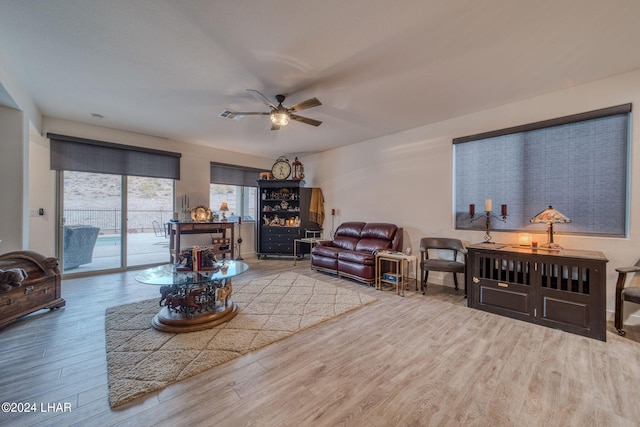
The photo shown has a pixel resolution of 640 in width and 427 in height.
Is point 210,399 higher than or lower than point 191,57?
lower

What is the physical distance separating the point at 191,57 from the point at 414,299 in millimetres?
3930

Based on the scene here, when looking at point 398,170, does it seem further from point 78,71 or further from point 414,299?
point 78,71

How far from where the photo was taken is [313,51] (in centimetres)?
238

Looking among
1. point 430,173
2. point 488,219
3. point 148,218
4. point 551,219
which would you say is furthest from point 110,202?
point 551,219

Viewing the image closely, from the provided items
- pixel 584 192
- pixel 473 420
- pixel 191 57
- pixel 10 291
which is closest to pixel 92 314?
pixel 10 291

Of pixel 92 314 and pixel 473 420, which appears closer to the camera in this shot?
pixel 473 420

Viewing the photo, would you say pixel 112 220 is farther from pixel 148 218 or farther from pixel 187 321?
pixel 187 321

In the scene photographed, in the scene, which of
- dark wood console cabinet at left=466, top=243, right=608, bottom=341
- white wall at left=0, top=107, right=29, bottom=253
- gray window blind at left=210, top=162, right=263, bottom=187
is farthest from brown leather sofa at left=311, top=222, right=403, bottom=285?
white wall at left=0, top=107, right=29, bottom=253

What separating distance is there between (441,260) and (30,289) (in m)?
5.15

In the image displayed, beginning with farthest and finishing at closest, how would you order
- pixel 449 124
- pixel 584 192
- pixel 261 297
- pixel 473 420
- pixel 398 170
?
pixel 398 170, pixel 449 124, pixel 261 297, pixel 584 192, pixel 473 420

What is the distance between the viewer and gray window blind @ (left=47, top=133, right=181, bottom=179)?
14.0 ft

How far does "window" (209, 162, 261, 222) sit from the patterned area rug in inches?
124

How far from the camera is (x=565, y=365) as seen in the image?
2016 millimetres

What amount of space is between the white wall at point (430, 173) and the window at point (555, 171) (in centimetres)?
11
